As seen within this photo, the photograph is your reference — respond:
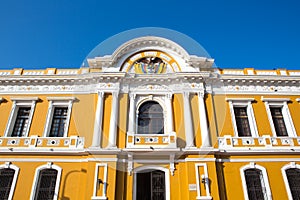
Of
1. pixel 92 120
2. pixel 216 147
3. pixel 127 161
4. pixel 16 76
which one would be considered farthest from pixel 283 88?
pixel 16 76

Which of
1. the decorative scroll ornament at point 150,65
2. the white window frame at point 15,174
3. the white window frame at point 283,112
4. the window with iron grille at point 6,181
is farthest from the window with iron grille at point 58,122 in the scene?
the white window frame at point 283,112

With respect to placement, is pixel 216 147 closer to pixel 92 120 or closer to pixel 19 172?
pixel 92 120

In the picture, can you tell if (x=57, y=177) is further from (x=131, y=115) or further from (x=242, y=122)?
(x=242, y=122)

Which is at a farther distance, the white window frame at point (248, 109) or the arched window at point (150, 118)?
the white window frame at point (248, 109)

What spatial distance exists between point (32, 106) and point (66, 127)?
9.29 feet

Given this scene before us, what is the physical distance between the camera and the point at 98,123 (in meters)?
14.2

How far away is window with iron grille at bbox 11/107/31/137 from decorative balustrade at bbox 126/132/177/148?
22.4 feet

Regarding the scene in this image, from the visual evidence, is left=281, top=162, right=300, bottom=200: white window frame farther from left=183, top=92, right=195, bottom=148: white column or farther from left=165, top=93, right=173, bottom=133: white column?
left=165, top=93, right=173, bottom=133: white column

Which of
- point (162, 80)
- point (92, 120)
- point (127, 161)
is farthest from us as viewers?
point (162, 80)

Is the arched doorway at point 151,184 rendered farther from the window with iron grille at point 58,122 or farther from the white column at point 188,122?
the window with iron grille at point 58,122

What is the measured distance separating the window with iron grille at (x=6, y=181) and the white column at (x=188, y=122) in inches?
389

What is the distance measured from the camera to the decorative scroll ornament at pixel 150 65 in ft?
53.2

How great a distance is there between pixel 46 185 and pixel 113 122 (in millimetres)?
4958

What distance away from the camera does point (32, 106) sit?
50.5 ft
